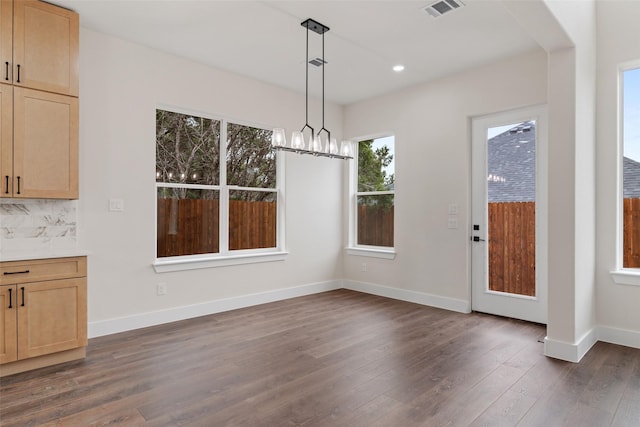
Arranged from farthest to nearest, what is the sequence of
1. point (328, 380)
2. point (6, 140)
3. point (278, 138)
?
point (278, 138) → point (6, 140) → point (328, 380)

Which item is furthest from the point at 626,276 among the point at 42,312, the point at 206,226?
the point at 42,312

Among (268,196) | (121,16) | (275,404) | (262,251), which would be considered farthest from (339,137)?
(275,404)

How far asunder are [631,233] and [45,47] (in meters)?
5.48

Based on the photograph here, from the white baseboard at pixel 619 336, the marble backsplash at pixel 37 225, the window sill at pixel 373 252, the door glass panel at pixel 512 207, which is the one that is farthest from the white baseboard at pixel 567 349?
the marble backsplash at pixel 37 225

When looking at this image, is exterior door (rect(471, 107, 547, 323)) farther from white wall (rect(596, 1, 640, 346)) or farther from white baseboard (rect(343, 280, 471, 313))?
white wall (rect(596, 1, 640, 346))

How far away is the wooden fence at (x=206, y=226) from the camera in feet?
13.9

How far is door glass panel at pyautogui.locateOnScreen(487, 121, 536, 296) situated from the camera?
412 cm

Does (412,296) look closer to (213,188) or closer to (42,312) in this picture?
(213,188)

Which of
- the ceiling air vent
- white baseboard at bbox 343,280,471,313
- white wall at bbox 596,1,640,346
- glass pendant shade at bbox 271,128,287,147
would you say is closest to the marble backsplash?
glass pendant shade at bbox 271,128,287,147

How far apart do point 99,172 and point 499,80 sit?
4.46m

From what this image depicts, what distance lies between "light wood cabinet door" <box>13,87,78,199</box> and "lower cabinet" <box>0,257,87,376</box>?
0.62 metres

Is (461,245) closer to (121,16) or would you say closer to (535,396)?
(535,396)

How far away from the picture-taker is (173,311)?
163 inches

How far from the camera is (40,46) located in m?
3.03
